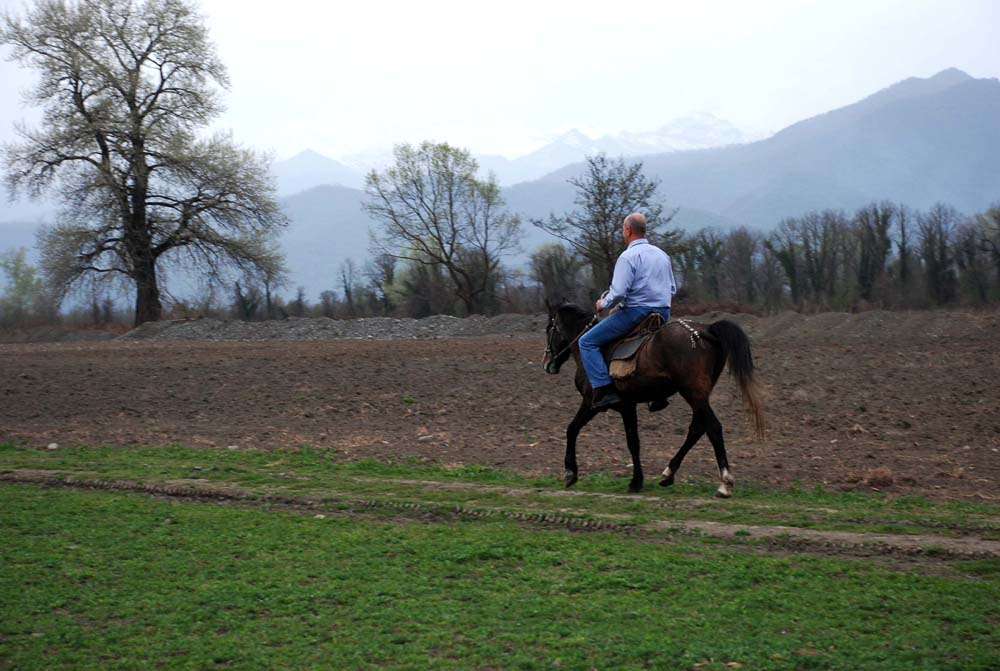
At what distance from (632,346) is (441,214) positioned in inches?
1724

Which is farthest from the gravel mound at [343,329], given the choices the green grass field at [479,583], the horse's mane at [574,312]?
the green grass field at [479,583]

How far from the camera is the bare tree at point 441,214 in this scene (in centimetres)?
5244

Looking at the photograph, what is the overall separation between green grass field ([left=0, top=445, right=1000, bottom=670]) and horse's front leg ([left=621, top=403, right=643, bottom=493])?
10.1 inches

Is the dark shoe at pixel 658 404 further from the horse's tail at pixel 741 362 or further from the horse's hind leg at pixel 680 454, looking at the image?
the horse's tail at pixel 741 362

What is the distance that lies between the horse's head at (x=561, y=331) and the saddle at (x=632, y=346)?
3.55 feet

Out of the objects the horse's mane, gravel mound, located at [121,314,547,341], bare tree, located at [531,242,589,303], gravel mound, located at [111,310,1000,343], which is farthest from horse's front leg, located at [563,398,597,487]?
bare tree, located at [531,242,589,303]

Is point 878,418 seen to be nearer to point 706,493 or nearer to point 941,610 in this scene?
point 706,493

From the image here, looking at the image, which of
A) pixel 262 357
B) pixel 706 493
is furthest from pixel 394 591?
pixel 262 357

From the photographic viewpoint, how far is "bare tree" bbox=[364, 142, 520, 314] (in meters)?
52.4

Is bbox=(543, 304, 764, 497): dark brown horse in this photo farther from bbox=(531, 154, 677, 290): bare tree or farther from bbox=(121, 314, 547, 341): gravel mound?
bbox=(121, 314, 547, 341): gravel mound

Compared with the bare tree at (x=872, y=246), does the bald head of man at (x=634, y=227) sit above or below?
below

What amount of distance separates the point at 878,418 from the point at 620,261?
6.16 metres

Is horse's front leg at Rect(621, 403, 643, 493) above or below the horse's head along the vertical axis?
below

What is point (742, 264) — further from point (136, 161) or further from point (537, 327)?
point (136, 161)
